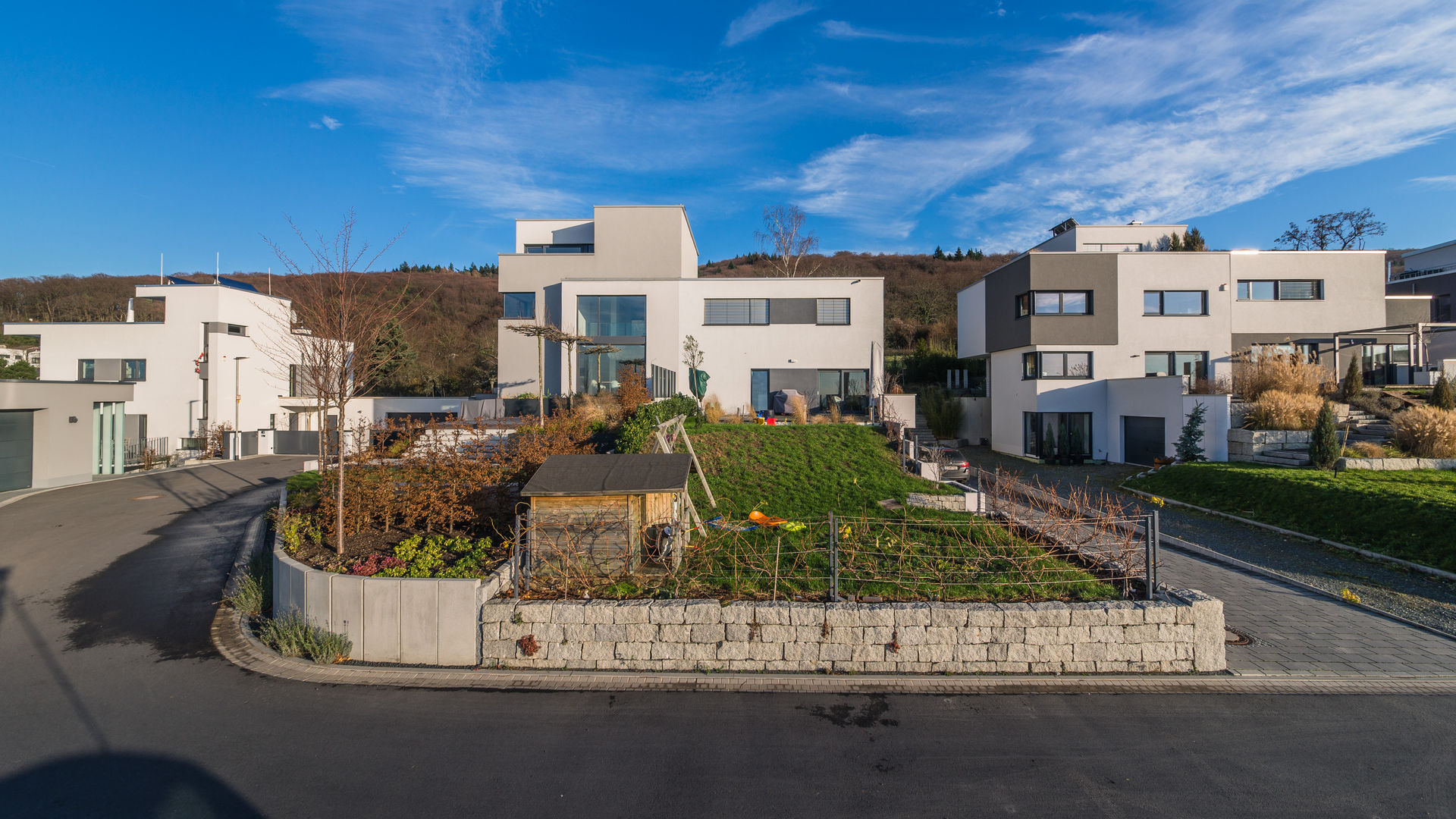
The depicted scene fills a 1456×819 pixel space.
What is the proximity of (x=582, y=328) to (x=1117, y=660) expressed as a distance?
70.6 ft

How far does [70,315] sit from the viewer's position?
4228cm

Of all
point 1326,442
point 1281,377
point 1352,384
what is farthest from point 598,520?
point 1352,384

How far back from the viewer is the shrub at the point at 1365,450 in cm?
1277

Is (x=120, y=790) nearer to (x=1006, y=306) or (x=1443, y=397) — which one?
(x=1443, y=397)

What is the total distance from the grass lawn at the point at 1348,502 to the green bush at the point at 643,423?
11.9 meters

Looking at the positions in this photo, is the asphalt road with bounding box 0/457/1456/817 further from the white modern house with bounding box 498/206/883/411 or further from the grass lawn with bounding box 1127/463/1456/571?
the white modern house with bounding box 498/206/883/411

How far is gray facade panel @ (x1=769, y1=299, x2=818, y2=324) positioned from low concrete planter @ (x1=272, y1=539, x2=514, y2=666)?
787 inches

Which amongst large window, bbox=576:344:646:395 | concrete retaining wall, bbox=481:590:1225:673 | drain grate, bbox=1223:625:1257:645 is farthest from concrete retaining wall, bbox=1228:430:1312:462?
large window, bbox=576:344:646:395

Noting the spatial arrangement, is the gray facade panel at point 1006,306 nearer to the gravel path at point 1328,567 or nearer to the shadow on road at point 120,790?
the gravel path at point 1328,567

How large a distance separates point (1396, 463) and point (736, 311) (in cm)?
1920

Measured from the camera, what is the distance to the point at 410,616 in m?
5.80

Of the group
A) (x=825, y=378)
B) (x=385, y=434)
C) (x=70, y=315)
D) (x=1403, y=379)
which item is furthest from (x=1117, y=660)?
(x=70, y=315)

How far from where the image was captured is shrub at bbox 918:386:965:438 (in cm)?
2508

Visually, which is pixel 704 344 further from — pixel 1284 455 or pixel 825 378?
pixel 1284 455
